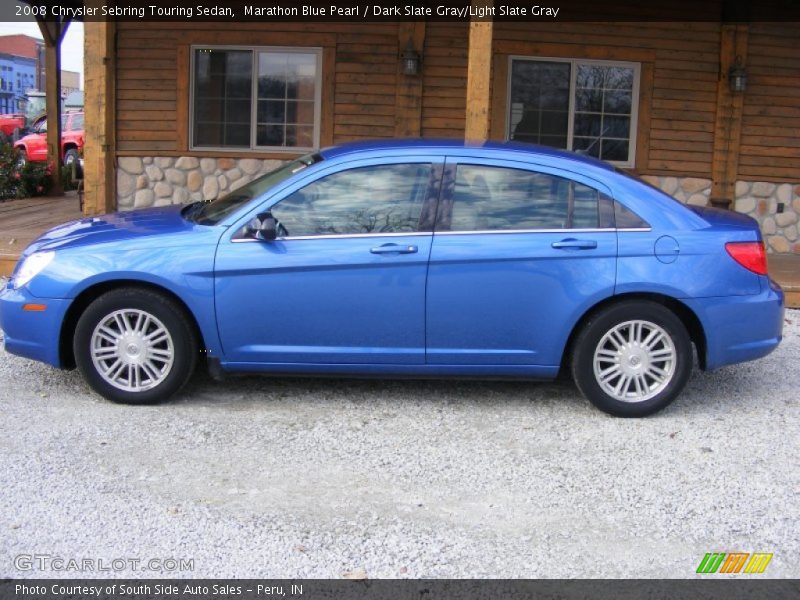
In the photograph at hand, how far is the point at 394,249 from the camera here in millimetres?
5344

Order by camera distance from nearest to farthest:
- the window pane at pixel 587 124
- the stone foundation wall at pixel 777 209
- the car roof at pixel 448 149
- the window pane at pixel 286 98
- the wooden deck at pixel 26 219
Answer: the car roof at pixel 448 149, the wooden deck at pixel 26 219, the stone foundation wall at pixel 777 209, the window pane at pixel 587 124, the window pane at pixel 286 98

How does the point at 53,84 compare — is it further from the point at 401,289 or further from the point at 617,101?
the point at 401,289

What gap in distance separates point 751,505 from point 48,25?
1629cm

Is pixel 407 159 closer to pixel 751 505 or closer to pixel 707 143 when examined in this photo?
pixel 751 505

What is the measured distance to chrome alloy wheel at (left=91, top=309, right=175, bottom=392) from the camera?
539cm

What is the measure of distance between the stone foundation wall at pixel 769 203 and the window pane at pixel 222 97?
502cm

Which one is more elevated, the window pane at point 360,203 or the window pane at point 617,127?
the window pane at point 617,127

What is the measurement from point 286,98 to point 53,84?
25.3 ft

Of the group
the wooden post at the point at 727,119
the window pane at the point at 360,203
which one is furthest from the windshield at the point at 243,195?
the wooden post at the point at 727,119

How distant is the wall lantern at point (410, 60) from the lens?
1116 cm

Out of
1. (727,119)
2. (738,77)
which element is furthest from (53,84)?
(738,77)

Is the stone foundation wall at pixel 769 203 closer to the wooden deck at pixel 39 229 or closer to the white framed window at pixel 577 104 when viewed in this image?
the wooden deck at pixel 39 229

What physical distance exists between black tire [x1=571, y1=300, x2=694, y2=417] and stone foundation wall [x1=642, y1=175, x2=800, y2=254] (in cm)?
635

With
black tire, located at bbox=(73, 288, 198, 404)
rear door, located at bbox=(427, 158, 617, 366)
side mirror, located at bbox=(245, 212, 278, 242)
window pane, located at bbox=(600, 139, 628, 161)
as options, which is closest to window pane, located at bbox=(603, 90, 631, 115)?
window pane, located at bbox=(600, 139, 628, 161)
